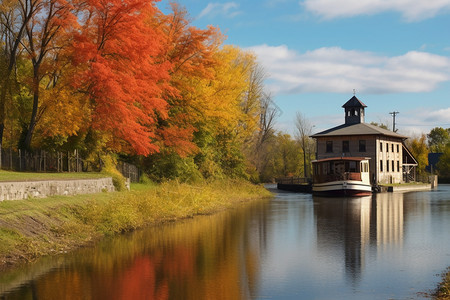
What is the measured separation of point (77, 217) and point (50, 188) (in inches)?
113

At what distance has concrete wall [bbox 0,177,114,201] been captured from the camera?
21.0 metres

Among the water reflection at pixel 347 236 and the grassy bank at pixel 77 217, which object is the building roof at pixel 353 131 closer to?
the water reflection at pixel 347 236

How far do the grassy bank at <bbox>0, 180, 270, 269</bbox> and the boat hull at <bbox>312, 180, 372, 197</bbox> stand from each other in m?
27.1

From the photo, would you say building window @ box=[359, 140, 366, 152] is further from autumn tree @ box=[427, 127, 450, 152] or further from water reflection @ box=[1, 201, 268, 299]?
autumn tree @ box=[427, 127, 450, 152]

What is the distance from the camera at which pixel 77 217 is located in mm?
22156

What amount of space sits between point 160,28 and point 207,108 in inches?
258

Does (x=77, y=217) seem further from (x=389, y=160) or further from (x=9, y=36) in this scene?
(x=389, y=160)

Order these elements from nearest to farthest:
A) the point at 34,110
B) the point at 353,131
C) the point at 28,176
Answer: the point at 28,176
the point at 34,110
the point at 353,131

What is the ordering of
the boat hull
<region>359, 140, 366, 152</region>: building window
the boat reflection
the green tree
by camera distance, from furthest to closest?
1. the green tree
2. <region>359, 140, 366, 152</region>: building window
3. the boat hull
4. the boat reflection

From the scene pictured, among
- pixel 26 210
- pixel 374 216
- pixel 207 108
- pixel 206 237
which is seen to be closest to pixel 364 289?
pixel 206 237

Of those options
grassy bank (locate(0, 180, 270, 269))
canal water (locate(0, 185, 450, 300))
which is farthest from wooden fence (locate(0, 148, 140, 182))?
canal water (locate(0, 185, 450, 300))

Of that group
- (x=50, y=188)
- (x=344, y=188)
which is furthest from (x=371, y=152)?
(x=50, y=188)

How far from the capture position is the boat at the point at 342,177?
5830 centimetres

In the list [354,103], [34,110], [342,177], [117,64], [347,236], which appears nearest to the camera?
[347,236]
